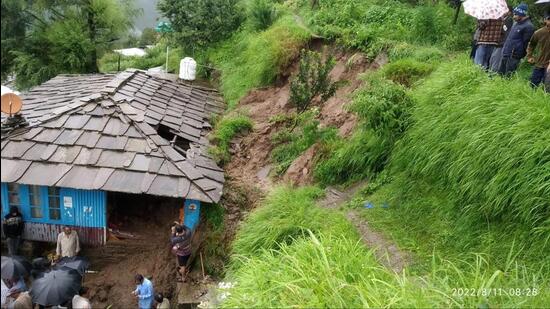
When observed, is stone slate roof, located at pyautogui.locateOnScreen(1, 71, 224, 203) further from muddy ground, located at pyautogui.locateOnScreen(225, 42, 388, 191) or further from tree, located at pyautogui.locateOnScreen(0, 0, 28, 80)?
tree, located at pyautogui.locateOnScreen(0, 0, 28, 80)

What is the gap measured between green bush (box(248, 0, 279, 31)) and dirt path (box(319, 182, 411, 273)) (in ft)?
36.3

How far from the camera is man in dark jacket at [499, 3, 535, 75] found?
7852 mm

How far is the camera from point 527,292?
163 inches

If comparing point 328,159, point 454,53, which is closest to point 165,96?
point 328,159

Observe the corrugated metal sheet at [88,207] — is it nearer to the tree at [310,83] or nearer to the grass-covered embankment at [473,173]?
the grass-covered embankment at [473,173]

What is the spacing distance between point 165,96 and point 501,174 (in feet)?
32.0

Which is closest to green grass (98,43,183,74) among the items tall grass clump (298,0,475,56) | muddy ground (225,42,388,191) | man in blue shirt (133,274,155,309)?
muddy ground (225,42,388,191)

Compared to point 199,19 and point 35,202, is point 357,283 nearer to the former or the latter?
point 35,202

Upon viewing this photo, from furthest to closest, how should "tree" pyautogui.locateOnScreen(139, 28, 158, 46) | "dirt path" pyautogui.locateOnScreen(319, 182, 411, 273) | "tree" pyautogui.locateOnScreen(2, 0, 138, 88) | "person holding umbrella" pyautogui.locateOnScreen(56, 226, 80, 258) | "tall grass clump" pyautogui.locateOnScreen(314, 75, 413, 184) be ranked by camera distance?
"tree" pyautogui.locateOnScreen(139, 28, 158, 46) → "tree" pyautogui.locateOnScreen(2, 0, 138, 88) → "person holding umbrella" pyautogui.locateOnScreen(56, 226, 80, 258) → "tall grass clump" pyautogui.locateOnScreen(314, 75, 413, 184) → "dirt path" pyautogui.locateOnScreen(319, 182, 411, 273)

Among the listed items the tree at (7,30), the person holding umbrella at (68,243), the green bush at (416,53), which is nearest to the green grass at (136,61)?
the green bush at (416,53)

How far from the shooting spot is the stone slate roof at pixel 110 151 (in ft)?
26.6

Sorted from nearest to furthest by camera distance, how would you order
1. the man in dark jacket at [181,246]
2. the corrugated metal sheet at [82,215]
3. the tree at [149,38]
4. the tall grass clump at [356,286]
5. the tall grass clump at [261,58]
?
the tall grass clump at [356,286]
the man in dark jacket at [181,246]
the corrugated metal sheet at [82,215]
the tall grass clump at [261,58]
the tree at [149,38]

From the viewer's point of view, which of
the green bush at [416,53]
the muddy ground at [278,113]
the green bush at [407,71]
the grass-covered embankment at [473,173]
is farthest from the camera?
the green bush at [416,53]

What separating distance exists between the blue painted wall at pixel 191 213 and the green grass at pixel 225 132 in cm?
171
